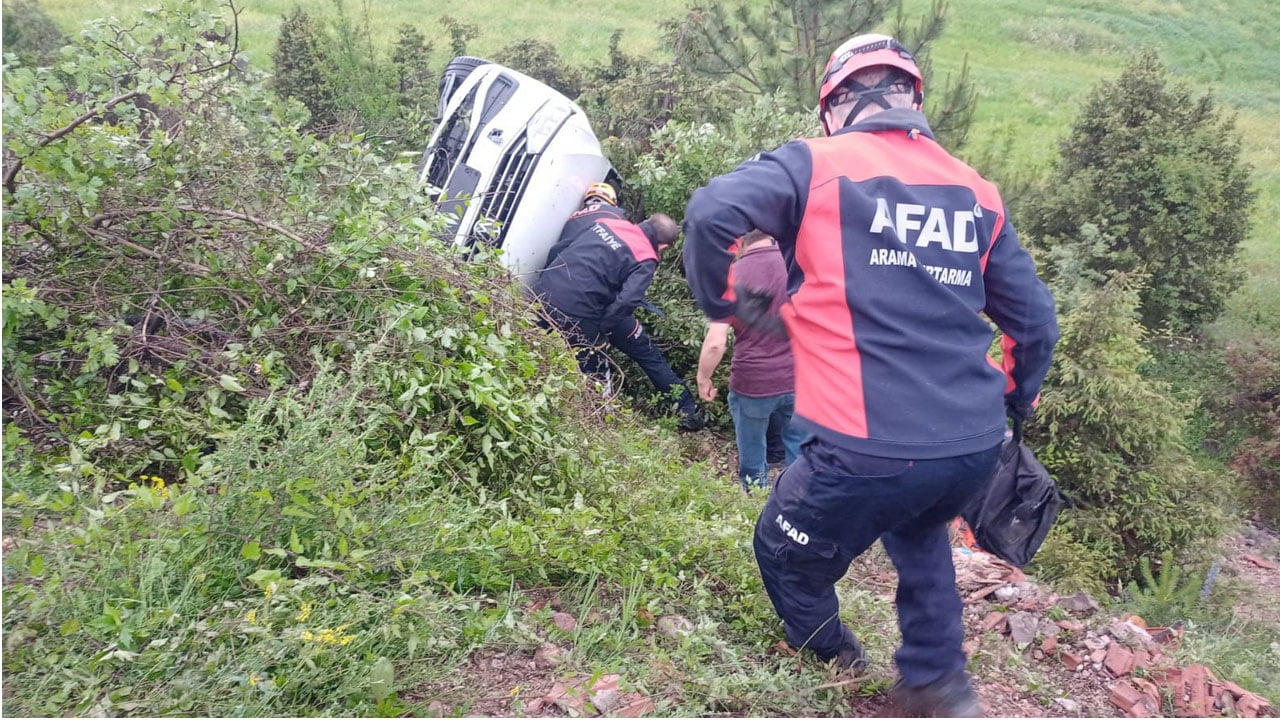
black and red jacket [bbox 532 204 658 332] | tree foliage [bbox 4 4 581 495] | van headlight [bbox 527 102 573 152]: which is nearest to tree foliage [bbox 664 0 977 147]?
van headlight [bbox 527 102 573 152]

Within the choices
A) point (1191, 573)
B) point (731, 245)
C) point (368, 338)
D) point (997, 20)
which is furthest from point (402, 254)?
point (997, 20)

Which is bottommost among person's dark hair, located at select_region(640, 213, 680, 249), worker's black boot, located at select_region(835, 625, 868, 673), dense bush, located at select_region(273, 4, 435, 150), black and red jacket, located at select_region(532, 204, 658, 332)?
worker's black boot, located at select_region(835, 625, 868, 673)

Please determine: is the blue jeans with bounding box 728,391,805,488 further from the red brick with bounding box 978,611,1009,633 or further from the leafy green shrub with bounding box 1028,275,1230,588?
the leafy green shrub with bounding box 1028,275,1230,588

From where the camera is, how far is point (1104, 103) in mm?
10562

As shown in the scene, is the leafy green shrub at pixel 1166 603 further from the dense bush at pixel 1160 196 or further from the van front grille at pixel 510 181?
the dense bush at pixel 1160 196

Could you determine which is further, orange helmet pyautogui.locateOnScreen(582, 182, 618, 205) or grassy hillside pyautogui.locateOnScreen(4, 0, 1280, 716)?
orange helmet pyautogui.locateOnScreen(582, 182, 618, 205)

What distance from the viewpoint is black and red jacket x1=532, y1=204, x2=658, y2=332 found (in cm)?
573

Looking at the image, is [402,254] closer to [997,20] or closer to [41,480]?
[41,480]

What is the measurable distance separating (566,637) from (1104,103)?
10.4 metres

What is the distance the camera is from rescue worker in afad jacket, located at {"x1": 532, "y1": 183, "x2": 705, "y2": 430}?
5727mm

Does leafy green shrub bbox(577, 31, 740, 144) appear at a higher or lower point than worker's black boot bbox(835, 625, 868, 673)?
higher

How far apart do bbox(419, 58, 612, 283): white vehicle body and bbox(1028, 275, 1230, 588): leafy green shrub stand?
3530 mm

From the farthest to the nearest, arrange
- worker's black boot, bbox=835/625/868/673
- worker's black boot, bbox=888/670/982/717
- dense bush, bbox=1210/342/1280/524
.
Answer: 1. dense bush, bbox=1210/342/1280/524
2. worker's black boot, bbox=835/625/868/673
3. worker's black boot, bbox=888/670/982/717

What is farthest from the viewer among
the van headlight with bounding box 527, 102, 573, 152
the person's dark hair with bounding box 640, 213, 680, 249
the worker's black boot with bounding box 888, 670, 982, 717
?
the van headlight with bounding box 527, 102, 573, 152
